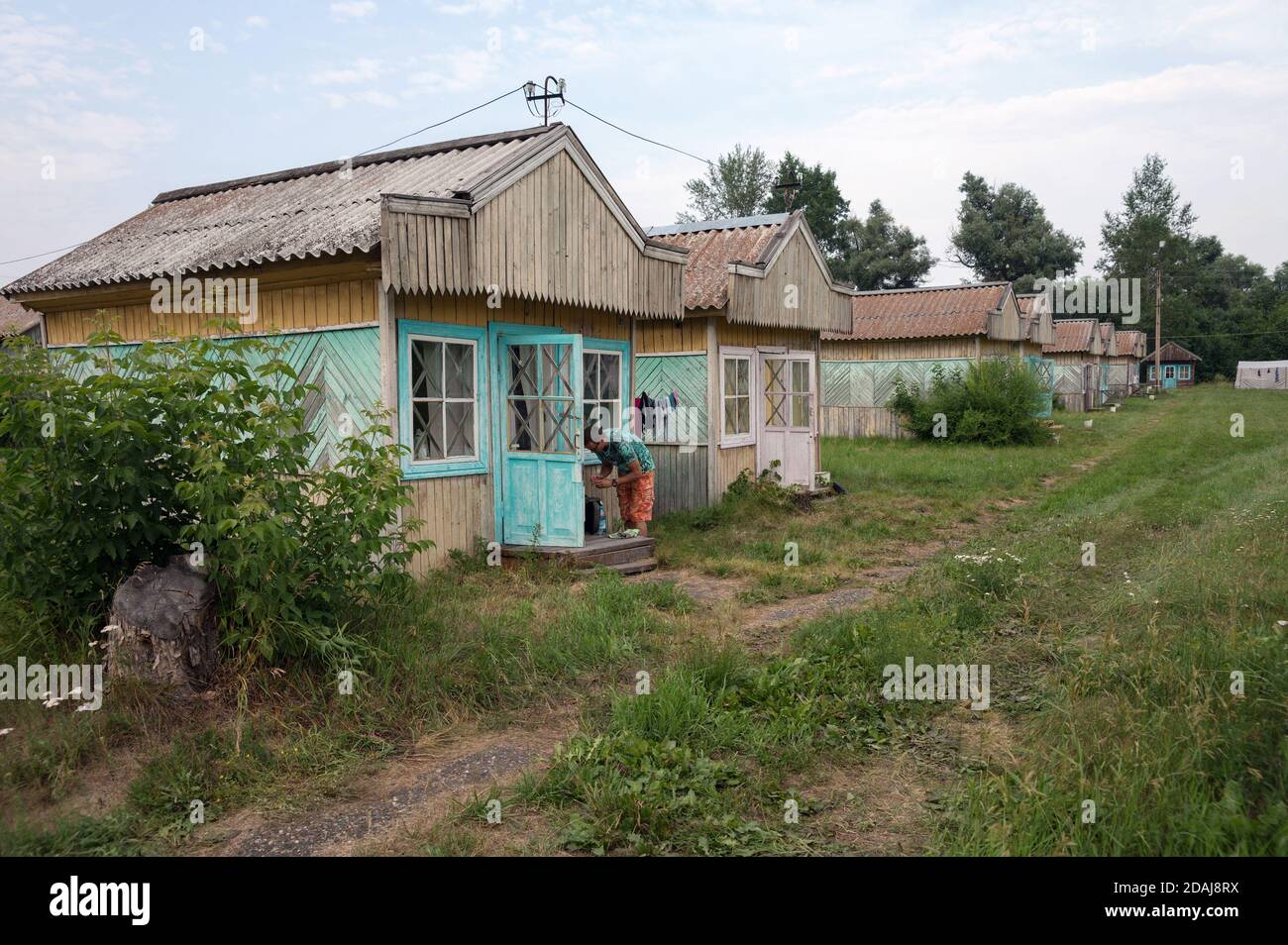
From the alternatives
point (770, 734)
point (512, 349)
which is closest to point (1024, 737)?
point (770, 734)

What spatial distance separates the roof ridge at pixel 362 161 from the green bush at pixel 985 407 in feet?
51.5

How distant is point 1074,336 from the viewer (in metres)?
43.2

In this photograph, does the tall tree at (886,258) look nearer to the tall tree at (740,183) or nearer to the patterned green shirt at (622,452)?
the tall tree at (740,183)

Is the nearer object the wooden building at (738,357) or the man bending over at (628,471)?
the man bending over at (628,471)

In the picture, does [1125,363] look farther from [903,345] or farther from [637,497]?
[637,497]

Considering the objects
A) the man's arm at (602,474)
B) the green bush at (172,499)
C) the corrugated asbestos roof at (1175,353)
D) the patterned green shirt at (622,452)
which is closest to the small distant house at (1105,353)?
the corrugated asbestos roof at (1175,353)

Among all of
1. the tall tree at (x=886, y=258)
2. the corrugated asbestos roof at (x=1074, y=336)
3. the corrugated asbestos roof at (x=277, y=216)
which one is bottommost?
the corrugated asbestos roof at (x=277, y=216)

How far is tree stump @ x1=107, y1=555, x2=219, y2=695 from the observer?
547cm

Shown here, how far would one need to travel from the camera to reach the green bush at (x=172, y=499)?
538cm

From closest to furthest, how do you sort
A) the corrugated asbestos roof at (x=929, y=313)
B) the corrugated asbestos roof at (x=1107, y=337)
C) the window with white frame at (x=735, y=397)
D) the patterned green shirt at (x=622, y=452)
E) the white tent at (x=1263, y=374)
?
the patterned green shirt at (x=622, y=452) → the window with white frame at (x=735, y=397) → the corrugated asbestos roof at (x=929, y=313) → the corrugated asbestos roof at (x=1107, y=337) → the white tent at (x=1263, y=374)

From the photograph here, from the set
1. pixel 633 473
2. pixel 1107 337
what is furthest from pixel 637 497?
pixel 1107 337

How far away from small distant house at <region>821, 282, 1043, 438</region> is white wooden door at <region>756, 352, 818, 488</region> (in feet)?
33.8

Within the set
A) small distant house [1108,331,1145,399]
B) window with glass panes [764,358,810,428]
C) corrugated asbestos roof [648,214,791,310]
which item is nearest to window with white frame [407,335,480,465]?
corrugated asbestos roof [648,214,791,310]
